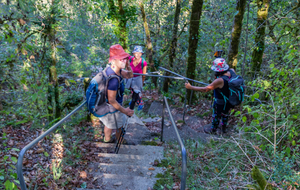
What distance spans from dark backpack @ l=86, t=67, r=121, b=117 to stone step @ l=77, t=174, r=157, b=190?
1.15 m

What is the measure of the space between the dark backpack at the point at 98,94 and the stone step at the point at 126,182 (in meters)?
1.15

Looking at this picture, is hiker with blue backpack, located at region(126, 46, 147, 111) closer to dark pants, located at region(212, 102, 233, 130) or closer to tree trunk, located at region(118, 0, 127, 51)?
dark pants, located at region(212, 102, 233, 130)

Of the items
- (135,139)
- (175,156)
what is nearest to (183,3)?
(135,139)

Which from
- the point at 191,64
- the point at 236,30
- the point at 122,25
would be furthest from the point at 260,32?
the point at 122,25

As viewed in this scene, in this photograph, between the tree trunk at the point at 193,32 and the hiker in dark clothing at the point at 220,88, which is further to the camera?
the tree trunk at the point at 193,32

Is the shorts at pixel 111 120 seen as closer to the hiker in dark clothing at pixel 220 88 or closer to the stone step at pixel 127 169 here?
the stone step at pixel 127 169

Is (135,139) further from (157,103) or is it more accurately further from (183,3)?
(183,3)

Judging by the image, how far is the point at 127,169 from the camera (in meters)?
3.17

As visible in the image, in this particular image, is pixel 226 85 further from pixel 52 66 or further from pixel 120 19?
pixel 120 19

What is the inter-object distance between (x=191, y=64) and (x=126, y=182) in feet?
19.5

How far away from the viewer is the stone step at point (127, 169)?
3074 mm

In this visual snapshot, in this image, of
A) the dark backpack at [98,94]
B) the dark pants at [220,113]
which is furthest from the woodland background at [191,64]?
the dark backpack at [98,94]

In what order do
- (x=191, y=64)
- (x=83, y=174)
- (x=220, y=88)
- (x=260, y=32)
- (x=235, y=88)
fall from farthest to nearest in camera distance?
(x=191, y=64), (x=260, y=32), (x=220, y=88), (x=235, y=88), (x=83, y=174)

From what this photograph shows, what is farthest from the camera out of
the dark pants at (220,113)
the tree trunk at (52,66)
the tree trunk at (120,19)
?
the tree trunk at (120,19)
